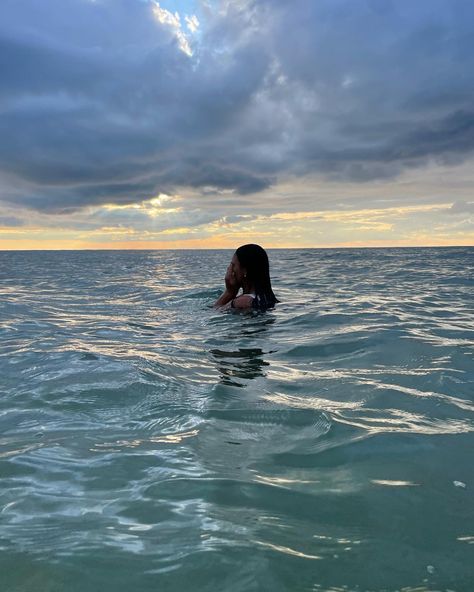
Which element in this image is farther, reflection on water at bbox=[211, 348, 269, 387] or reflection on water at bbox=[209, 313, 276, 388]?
reflection on water at bbox=[209, 313, 276, 388]

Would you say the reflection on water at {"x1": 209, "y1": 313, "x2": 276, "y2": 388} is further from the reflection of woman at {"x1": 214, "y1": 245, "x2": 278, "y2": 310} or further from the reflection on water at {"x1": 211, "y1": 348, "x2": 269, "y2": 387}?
the reflection of woman at {"x1": 214, "y1": 245, "x2": 278, "y2": 310}

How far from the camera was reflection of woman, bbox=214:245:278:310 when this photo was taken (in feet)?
27.4

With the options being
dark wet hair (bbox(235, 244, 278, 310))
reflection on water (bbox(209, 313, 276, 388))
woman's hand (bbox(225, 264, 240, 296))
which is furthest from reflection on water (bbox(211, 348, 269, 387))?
woman's hand (bbox(225, 264, 240, 296))

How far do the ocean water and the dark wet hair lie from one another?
2.50 meters

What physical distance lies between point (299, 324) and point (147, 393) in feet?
14.3

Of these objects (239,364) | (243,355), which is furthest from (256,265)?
(239,364)

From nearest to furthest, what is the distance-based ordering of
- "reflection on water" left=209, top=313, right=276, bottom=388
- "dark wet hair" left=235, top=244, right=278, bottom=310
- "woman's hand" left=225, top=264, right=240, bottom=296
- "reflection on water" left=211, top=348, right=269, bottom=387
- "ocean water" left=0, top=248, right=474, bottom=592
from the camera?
1. "ocean water" left=0, top=248, right=474, bottom=592
2. "reflection on water" left=211, top=348, right=269, bottom=387
3. "reflection on water" left=209, top=313, right=276, bottom=388
4. "dark wet hair" left=235, top=244, right=278, bottom=310
5. "woman's hand" left=225, top=264, right=240, bottom=296

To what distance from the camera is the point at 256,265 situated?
835 centimetres

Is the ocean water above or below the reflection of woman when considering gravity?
below

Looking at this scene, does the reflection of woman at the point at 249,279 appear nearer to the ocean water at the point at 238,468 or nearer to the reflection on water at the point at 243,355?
the reflection on water at the point at 243,355

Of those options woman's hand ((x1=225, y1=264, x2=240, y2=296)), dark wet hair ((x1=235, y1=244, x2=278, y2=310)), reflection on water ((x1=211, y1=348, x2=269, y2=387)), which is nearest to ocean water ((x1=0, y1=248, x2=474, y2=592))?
reflection on water ((x1=211, y1=348, x2=269, y2=387))

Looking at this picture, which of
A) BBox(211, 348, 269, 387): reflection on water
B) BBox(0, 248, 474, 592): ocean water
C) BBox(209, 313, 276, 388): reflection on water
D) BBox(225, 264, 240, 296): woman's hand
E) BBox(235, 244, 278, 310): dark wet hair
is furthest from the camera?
BBox(225, 264, 240, 296): woman's hand

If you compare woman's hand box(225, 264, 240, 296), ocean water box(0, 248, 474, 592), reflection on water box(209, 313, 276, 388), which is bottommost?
reflection on water box(209, 313, 276, 388)

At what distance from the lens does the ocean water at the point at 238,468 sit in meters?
1.84
